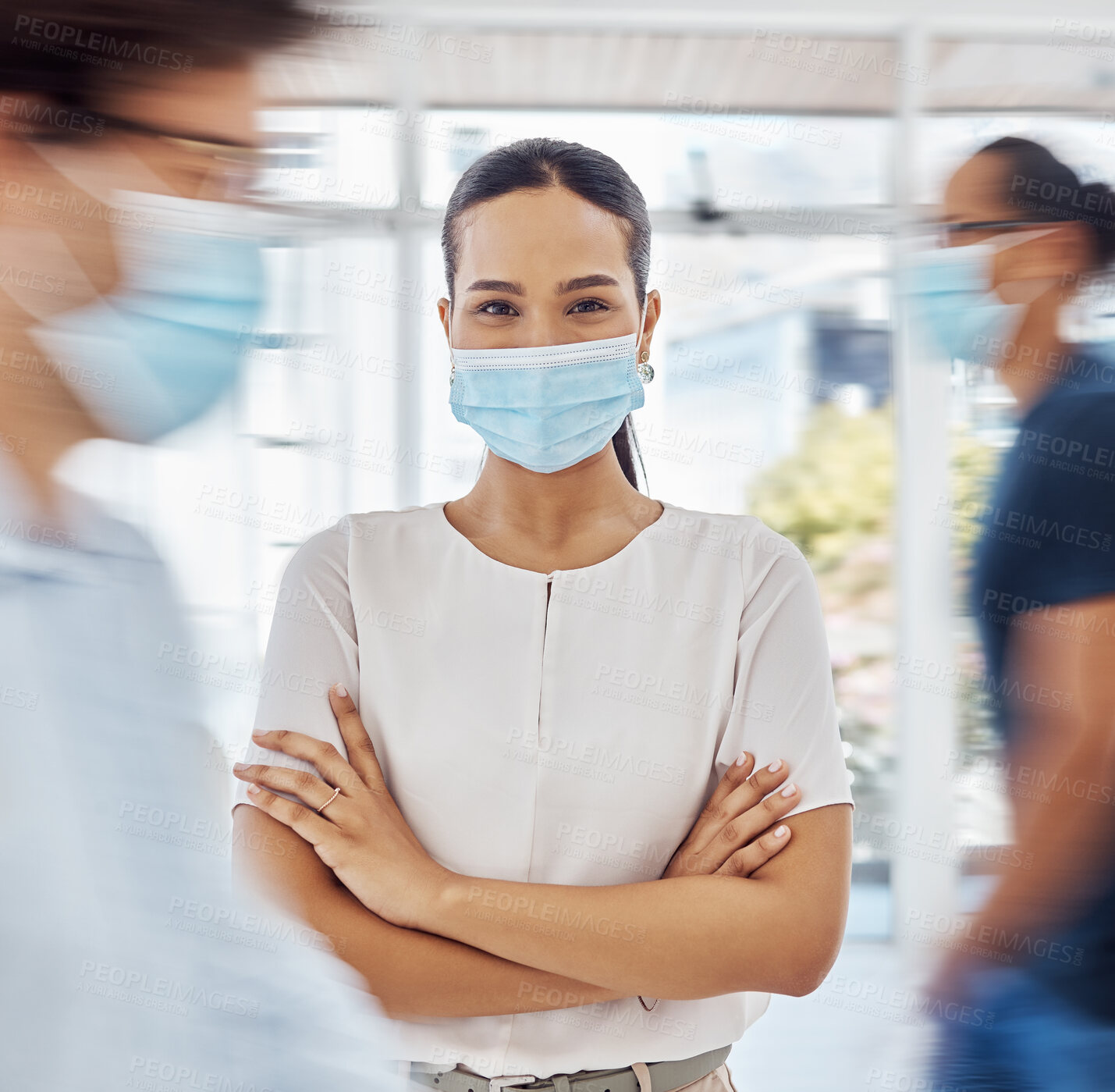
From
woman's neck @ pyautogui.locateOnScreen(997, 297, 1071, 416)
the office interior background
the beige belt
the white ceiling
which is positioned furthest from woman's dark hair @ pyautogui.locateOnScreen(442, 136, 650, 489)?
the white ceiling

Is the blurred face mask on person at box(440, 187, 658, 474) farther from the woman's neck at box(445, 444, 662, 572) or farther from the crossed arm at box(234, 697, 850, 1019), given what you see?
the crossed arm at box(234, 697, 850, 1019)

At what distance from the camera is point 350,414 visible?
8.17 feet

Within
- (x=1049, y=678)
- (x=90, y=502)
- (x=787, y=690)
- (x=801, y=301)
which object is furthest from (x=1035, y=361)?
(x=801, y=301)

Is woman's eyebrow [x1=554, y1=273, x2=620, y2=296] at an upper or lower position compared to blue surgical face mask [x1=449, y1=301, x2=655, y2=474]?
upper

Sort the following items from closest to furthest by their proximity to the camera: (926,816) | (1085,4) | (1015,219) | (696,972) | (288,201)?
(288,201), (696,972), (1015,219), (1085,4), (926,816)

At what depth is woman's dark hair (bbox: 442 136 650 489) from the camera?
120 cm

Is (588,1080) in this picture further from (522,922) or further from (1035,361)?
(1035,361)

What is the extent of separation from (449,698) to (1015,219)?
106cm

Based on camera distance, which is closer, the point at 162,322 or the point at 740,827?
the point at 162,322

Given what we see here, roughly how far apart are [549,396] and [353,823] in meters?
0.57

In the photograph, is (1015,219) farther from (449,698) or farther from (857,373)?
(857,373)

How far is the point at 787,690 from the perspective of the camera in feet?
3.78

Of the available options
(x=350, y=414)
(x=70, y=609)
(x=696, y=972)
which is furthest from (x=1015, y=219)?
(x=350, y=414)

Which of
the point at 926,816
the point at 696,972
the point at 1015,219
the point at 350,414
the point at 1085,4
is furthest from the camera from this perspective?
the point at 926,816
